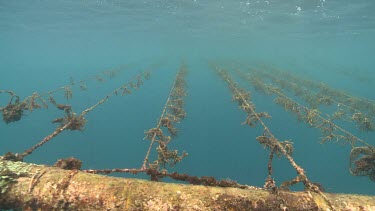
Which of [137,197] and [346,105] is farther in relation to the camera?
[346,105]

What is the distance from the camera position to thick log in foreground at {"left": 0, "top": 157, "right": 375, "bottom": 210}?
225cm

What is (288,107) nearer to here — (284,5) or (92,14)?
(284,5)

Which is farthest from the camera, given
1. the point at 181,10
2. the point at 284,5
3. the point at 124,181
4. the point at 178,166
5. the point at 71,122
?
the point at 181,10

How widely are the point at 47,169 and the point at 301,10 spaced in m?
30.9

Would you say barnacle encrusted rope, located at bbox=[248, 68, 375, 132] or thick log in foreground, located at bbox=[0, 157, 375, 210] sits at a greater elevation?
thick log in foreground, located at bbox=[0, 157, 375, 210]

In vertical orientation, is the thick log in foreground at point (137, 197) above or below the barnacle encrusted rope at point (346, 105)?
above

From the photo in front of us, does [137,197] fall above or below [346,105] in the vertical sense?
above

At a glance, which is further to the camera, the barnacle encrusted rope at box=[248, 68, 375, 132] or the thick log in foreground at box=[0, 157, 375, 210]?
the barnacle encrusted rope at box=[248, 68, 375, 132]

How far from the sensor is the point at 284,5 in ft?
86.6

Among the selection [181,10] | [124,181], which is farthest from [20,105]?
[181,10]

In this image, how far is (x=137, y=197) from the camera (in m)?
2.26

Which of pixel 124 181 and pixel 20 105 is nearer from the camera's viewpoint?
pixel 124 181

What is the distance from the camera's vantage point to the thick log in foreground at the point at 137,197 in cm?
225

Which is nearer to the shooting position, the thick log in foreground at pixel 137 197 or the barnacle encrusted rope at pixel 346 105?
the thick log in foreground at pixel 137 197
